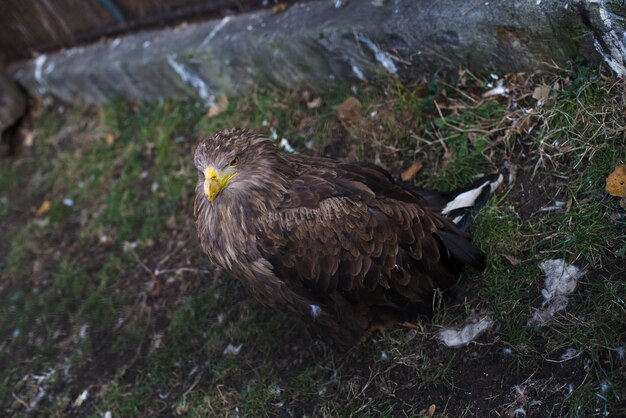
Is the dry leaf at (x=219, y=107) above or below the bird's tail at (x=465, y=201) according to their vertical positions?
above

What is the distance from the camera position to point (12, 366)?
15.9 feet

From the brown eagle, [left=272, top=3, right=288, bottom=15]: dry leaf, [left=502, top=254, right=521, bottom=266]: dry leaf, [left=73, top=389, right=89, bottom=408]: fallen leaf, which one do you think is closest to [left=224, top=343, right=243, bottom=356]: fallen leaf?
the brown eagle

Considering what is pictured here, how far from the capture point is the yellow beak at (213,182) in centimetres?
332

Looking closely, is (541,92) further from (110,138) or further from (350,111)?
(110,138)

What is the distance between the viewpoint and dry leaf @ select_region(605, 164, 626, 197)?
10.6 feet

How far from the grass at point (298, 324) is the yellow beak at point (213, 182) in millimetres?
1037

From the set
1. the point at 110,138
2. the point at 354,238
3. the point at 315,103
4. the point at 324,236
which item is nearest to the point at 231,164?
the point at 324,236

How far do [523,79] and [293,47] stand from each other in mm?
1616

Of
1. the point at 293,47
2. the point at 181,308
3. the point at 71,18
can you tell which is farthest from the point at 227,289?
the point at 71,18

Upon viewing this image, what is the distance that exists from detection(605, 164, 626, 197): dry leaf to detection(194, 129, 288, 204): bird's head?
162 centimetres

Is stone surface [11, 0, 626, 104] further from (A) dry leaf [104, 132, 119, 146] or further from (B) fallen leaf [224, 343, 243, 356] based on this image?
(B) fallen leaf [224, 343, 243, 356]

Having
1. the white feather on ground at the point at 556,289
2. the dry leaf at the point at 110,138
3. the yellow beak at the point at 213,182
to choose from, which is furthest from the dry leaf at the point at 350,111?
the dry leaf at the point at 110,138

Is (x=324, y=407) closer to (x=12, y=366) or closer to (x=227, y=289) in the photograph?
(x=227, y=289)

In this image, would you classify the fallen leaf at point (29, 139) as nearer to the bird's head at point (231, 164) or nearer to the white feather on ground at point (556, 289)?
the bird's head at point (231, 164)
